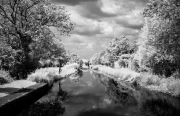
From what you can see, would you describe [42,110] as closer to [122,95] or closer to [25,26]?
[122,95]

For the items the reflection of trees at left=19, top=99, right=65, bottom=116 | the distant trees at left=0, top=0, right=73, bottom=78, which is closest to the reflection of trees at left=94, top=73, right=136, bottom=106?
the reflection of trees at left=19, top=99, right=65, bottom=116

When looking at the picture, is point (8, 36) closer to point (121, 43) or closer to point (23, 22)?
point (23, 22)

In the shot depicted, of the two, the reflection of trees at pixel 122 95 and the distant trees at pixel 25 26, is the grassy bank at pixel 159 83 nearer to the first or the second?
the reflection of trees at pixel 122 95

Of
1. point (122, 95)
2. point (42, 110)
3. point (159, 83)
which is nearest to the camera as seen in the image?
point (42, 110)

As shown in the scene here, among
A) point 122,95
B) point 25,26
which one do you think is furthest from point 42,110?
point 25,26

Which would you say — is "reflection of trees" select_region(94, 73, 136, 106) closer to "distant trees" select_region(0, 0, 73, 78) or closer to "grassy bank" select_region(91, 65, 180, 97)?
"grassy bank" select_region(91, 65, 180, 97)

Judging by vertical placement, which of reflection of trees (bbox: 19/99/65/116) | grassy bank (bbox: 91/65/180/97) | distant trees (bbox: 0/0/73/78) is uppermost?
distant trees (bbox: 0/0/73/78)

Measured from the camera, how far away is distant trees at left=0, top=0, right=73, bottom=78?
21781 mm

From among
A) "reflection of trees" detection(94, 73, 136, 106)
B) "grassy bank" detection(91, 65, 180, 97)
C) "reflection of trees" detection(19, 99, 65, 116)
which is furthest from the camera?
"grassy bank" detection(91, 65, 180, 97)

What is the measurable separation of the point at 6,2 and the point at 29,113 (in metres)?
16.0

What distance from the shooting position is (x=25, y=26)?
917 inches

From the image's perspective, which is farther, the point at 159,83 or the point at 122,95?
the point at 159,83

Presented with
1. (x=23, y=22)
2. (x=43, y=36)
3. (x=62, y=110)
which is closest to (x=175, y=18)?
(x=62, y=110)

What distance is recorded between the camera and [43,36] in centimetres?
2120
